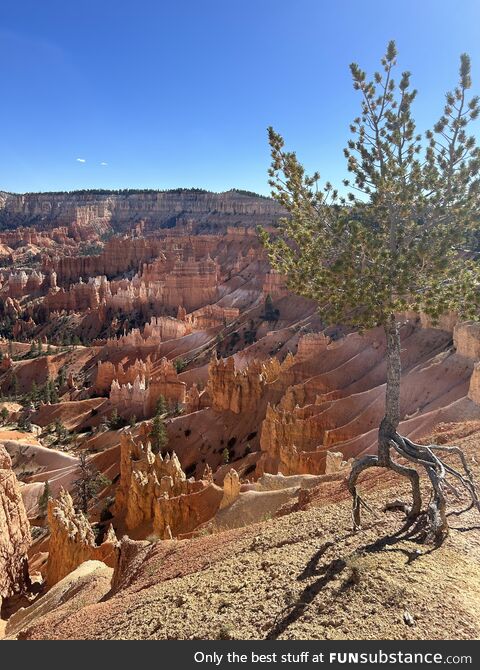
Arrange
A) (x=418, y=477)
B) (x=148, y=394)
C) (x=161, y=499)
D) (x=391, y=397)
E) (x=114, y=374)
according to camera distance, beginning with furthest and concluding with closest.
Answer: (x=114, y=374) < (x=148, y=394) < (x=161, y=499) < (x=391, y=397) < (x=418, y=477)

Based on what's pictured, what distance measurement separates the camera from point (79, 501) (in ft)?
106

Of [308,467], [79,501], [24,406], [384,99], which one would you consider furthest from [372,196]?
[24,406]

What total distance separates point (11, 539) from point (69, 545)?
95.3 inches

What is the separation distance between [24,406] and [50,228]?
14895 centimetres

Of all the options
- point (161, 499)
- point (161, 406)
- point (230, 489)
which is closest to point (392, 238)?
point (230, 489)

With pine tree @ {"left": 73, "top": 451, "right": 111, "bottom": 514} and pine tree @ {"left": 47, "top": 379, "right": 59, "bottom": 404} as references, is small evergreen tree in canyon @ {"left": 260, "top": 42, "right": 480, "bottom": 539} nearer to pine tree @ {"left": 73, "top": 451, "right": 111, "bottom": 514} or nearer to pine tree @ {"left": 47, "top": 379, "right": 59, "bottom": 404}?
pine tree @ {"left": 73, "top": 451, "right": 111, "bottom": 514}

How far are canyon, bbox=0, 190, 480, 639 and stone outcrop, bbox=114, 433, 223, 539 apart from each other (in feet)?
0.30

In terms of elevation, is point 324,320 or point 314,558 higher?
point 324,320

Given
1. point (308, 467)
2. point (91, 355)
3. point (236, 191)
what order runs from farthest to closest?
1. point (236, 191)
2. point (91, 355)
3. point (308, 467)

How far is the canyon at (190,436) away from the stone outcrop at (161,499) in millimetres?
92

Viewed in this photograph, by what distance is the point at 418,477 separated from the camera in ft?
27.0

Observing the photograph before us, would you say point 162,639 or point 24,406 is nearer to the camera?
point 162,639

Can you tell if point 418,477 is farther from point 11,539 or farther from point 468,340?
point 468,340

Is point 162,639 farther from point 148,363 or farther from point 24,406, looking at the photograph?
point 24,406
